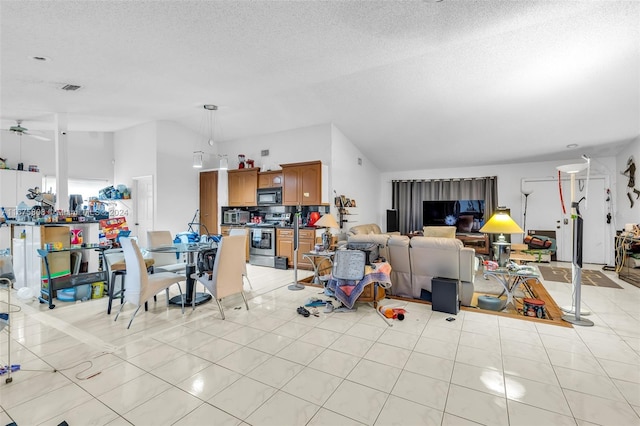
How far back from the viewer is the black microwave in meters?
6.42

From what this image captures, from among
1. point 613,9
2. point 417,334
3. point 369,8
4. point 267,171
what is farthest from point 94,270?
point 613,9

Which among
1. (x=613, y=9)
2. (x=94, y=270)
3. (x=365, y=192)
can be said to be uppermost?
(x=613, y=9)

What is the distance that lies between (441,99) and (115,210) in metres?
7.58

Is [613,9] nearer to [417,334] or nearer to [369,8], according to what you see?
[369,8]

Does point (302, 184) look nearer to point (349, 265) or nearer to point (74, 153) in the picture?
point (349, 265)

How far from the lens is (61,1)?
2486mm

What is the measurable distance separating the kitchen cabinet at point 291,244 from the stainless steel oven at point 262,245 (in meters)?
0.13

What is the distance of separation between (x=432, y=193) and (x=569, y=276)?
12.4ft

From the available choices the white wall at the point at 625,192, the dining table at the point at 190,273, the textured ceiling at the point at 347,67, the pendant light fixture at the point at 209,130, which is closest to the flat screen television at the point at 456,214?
the textured ceiling at the point at 347,67

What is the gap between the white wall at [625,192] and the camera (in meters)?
5.50

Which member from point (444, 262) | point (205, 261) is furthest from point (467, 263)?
point (205, 261)

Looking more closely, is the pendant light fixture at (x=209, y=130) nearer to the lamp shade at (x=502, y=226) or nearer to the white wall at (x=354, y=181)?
the white wall at (x=354, y=181)

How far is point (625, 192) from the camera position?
603cm

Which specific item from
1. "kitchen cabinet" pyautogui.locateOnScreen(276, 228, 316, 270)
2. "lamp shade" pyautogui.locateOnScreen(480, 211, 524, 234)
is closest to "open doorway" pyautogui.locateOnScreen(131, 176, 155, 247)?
"kitchen cabinet" pyautogui.locateOnScreen(276, 228, 316, 270)
